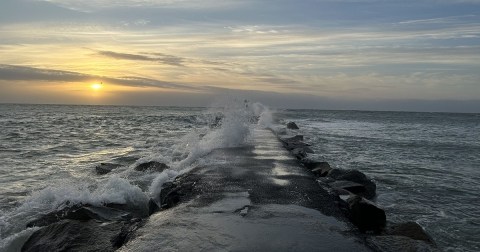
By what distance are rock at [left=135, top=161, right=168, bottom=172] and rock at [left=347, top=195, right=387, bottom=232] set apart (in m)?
6.40

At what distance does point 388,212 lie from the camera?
8094 mm

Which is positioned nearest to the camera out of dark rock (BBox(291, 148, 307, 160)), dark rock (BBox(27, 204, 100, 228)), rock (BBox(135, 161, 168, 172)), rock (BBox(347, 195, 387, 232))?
dark rock (BBox(27, 204, 100, 228))

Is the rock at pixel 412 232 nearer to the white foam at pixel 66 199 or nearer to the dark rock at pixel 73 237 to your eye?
the dark rock at pixel 73 237

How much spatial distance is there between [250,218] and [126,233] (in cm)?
175

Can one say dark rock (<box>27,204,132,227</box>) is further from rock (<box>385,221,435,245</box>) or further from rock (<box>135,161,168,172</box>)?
rock (<box>135,161,168,172</box>)

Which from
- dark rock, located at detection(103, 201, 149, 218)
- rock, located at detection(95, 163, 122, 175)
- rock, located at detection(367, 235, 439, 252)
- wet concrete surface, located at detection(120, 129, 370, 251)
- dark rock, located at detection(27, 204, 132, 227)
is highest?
wet concrete surface, located at detection(120, 129, 370, 251)

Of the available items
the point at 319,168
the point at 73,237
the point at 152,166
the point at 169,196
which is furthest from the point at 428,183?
the point at 73,237

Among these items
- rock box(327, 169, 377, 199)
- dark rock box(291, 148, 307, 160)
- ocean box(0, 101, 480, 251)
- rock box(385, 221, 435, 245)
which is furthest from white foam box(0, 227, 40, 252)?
dark rock box(291, 148, 307, 160)

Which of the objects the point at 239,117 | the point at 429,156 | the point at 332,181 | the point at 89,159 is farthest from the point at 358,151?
the point at 89,159

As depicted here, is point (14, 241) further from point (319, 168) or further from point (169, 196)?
point (319, 168)

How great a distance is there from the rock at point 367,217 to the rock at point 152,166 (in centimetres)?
640

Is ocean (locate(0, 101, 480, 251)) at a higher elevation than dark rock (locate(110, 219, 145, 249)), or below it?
below

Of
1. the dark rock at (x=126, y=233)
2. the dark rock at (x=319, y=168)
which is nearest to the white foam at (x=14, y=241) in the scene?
the dark rock at (x=126, y=233)

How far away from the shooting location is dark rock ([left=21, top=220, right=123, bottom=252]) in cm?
486
